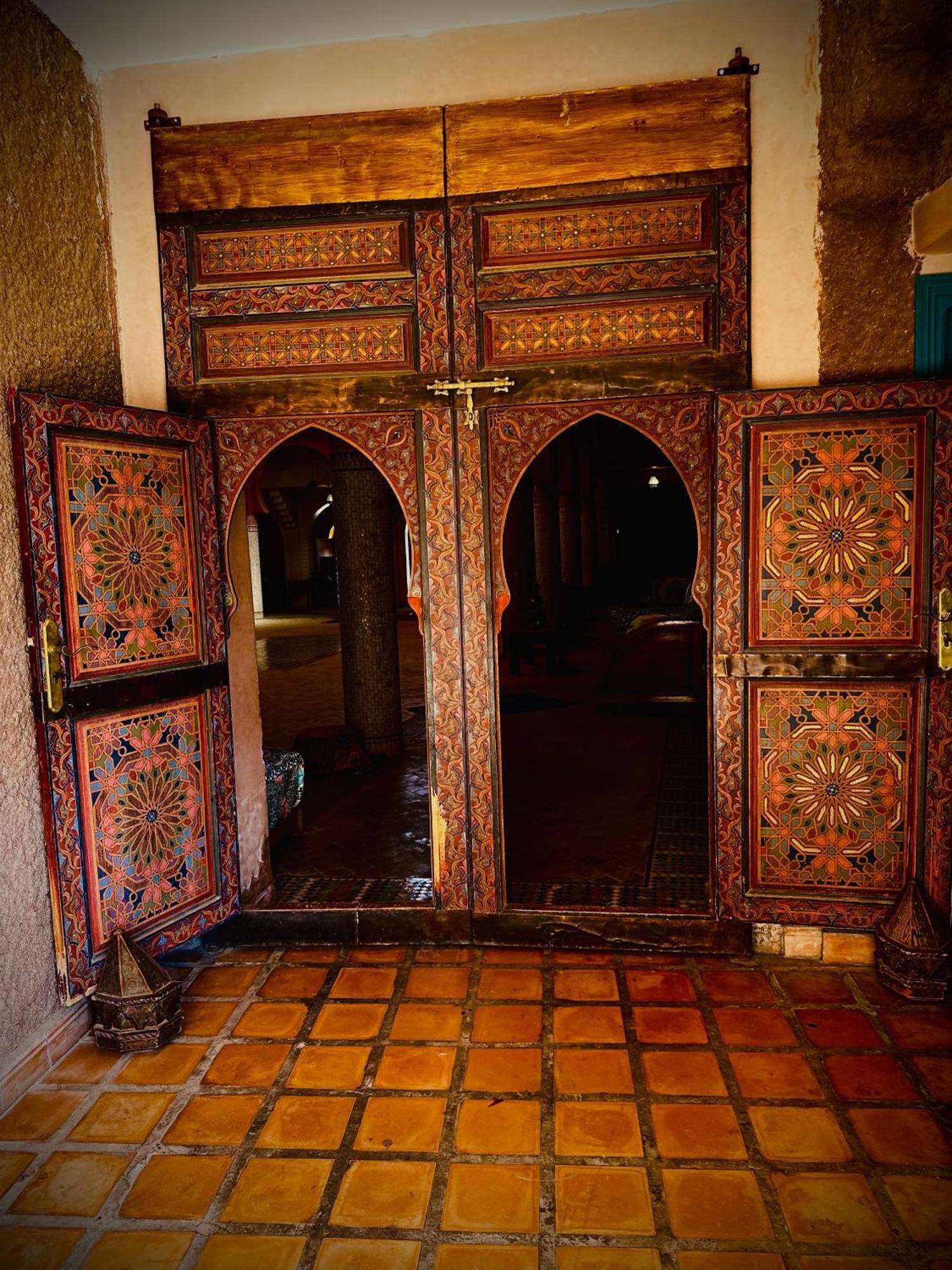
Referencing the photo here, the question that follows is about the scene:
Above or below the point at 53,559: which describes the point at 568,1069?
below

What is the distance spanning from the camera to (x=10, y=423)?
3.02 m

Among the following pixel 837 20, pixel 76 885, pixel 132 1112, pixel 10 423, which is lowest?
pixel 132 1112

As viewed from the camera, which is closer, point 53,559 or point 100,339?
point 53,559

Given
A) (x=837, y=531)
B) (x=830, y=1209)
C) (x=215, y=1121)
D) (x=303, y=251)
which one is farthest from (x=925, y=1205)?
(x=303, y=251)

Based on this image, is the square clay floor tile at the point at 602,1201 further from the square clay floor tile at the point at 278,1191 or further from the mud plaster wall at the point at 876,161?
the mud plaster wall at the point at 876,161

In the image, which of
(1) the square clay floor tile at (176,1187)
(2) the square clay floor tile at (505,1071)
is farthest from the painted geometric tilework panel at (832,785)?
(1) the square clay floor tile at (176,1187)

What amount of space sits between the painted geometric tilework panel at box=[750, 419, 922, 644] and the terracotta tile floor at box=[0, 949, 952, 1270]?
1.45m

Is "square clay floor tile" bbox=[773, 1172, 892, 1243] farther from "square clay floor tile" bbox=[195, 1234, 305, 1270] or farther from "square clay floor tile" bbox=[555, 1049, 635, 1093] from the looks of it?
"square clay floor tile" bbox=[195, 1234, 305, 1270]

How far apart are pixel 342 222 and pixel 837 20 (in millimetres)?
2040

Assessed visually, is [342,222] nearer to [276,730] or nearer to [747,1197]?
[747,1197]

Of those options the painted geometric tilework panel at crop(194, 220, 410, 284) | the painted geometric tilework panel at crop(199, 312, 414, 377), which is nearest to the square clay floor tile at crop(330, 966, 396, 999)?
the painted geometric tilework panel at crop(199, 312, 414, 377)

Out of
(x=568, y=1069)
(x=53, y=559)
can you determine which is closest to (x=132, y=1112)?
(x=568, y=1069)

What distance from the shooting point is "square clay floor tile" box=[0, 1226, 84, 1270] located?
224cm

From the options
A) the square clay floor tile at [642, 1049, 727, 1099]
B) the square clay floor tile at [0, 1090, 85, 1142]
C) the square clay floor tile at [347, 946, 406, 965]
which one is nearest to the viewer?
the square clay floor tile at [0, 1090, 85, 1142]
